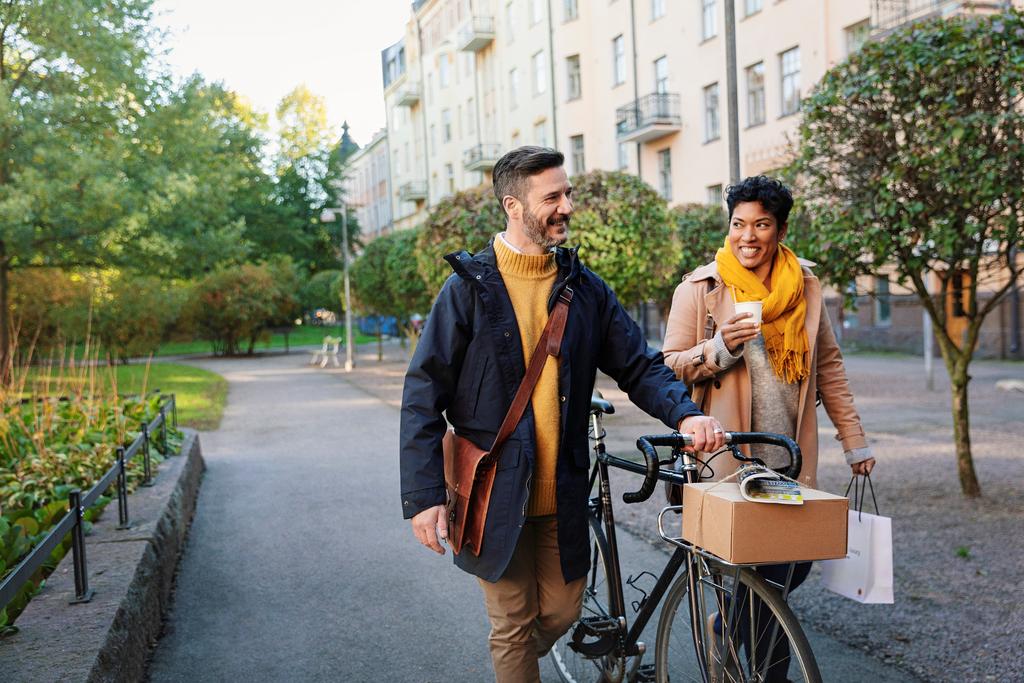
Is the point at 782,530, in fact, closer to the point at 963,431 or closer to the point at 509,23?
the point at 963,431

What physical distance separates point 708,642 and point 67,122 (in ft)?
64.1

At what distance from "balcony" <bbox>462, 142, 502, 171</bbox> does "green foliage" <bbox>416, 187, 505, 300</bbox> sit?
32.3m

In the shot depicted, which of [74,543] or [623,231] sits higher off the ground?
[623,231]

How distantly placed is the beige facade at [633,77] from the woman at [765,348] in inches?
588

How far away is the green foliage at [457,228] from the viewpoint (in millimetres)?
14398

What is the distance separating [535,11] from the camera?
134ft

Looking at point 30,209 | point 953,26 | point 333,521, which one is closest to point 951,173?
point 953,26

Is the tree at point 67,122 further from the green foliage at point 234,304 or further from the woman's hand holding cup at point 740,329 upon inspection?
the green foliage at point 234,304

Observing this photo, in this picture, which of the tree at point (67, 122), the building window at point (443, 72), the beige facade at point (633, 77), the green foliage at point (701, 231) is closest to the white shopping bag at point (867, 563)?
the beige facade at point (633, 77)

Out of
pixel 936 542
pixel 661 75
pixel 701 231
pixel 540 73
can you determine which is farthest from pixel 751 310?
pixel 540 73

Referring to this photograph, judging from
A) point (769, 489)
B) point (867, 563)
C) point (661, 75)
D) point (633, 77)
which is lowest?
point (867, 563)

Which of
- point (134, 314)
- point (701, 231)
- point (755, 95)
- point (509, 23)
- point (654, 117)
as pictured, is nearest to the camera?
point (701, 231)

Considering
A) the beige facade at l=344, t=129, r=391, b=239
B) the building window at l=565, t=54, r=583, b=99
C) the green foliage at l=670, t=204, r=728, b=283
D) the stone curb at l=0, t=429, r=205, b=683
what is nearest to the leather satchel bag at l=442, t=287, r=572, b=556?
the stone curb at l=0, t=429, r=205, b=683

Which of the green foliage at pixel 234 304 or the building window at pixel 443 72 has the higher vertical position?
the building window at pixel 443 72
